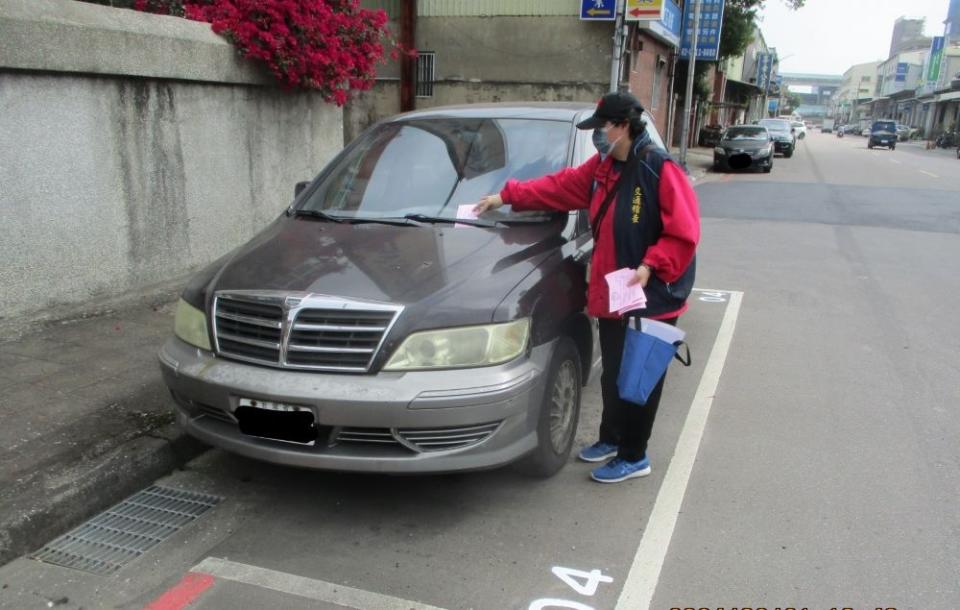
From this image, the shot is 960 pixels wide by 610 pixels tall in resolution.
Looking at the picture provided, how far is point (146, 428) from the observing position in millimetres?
4012

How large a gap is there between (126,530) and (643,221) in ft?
8.95

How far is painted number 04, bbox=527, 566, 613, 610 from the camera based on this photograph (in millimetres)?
2875

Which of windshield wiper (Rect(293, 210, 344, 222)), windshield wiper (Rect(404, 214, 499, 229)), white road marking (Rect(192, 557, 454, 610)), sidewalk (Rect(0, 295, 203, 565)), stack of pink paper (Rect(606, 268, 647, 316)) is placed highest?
windshield wiper (Rect(404, 214, 499, 229))

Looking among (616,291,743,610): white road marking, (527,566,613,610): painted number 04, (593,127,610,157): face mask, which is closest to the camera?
(527,566,613,610): painted number 04

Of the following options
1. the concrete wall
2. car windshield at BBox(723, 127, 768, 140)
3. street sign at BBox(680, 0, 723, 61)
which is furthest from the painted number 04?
street sign at BBox(680, 0, 723, 61)

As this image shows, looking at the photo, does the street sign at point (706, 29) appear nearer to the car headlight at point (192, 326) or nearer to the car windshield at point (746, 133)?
the car windshield at point (746, 133)

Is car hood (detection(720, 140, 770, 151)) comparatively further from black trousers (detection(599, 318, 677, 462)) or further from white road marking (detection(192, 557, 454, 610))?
white road marking (detection(192, 557, 454, 610))

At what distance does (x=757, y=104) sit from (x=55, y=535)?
80.5 m

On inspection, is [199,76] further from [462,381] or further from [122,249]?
[462,381]

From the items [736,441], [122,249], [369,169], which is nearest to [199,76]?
[122,249]

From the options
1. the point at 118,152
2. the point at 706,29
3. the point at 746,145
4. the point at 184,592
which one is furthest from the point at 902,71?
the point at 184,592

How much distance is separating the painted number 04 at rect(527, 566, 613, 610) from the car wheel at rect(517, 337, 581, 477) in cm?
60

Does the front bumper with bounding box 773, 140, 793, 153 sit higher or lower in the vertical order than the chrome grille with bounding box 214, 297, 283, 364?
lower

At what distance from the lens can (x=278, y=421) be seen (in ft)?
10.4
